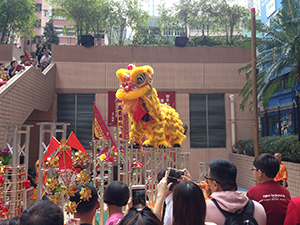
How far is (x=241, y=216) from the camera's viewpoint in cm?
155

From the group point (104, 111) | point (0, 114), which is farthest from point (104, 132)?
point (0, 114)

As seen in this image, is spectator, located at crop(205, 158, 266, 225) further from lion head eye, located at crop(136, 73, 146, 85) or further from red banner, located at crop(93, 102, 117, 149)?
red banner, located at crop(93, 102, 117, 149)

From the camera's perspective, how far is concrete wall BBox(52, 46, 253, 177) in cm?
1109

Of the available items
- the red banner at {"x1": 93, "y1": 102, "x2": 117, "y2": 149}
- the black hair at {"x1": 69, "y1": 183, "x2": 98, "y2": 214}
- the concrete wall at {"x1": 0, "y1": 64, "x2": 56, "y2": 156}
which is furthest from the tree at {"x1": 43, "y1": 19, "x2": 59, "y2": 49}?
the black hair at {"x1": 69, "y1": 183, "x2": 98, "y2": 214}

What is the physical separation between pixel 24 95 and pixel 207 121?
23.6 feet

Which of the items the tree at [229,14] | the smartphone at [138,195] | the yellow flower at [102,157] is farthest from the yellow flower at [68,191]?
the tree at [229,14]

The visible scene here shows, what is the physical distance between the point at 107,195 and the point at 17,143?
2.23 meters

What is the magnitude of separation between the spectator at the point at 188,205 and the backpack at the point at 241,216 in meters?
0.22

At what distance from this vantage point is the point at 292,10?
295 inches

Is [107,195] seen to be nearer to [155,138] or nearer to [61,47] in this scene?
[155,138]

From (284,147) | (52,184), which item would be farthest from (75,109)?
(52,184)

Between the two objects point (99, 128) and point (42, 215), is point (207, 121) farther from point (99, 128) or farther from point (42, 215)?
point (42, 215)

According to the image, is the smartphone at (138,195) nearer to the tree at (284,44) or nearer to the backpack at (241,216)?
the backpack at (241,216)

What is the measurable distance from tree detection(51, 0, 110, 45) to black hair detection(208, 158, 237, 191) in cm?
1249
